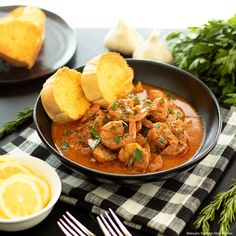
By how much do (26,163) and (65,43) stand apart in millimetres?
2105

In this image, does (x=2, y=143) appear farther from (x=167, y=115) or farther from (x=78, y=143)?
(x=167, y=115)

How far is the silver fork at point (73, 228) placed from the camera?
2.79 m

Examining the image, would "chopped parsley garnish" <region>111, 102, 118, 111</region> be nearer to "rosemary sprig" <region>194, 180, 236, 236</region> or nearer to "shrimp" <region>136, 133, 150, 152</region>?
"shrimp" <region>136, 133, 150, 152</region>

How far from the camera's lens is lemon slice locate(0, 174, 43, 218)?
2797 millimetres

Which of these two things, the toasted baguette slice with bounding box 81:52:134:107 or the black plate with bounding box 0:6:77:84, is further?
the black plate with bounding box 0:6:77:84

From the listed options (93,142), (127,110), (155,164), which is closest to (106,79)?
(127,110)

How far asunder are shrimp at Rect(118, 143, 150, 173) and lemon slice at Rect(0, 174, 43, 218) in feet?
1.94

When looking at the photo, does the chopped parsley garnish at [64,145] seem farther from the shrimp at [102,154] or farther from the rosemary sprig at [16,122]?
the rosemary sprig at [16,122]

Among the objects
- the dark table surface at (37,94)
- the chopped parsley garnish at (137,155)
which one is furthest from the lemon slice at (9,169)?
the chopped parsley garnish at (137,155)

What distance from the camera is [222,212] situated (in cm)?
302

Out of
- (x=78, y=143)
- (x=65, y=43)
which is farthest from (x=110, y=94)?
(x=65, y=43)

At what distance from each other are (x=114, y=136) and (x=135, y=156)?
0.68 feet

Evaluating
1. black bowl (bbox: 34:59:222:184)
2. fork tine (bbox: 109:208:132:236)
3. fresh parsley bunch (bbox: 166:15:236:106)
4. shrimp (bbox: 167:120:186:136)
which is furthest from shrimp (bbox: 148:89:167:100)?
fork tine (bbox: 109:208:132:236)

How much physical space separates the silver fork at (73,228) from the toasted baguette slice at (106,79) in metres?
1.03
